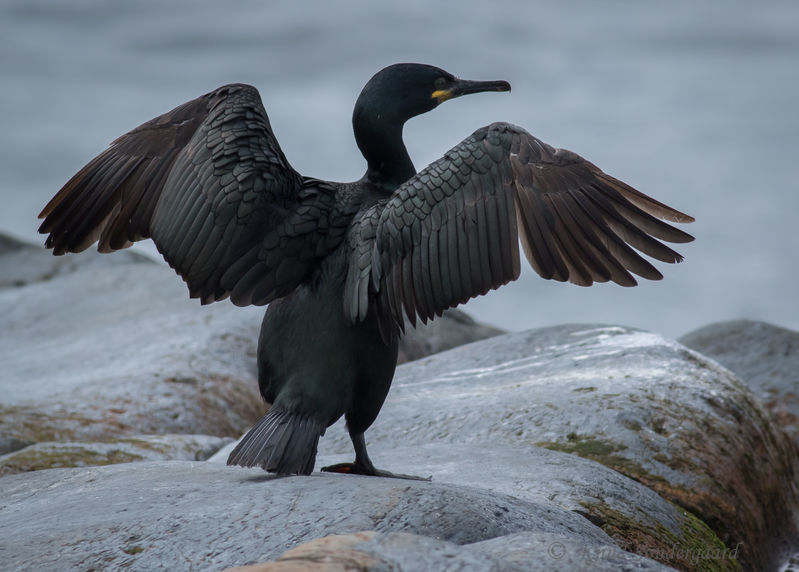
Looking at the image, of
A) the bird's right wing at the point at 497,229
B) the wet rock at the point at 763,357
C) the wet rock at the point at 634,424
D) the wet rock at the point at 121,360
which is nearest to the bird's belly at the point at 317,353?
the bird's right wing at the point at 497,229

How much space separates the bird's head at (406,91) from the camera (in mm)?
4891

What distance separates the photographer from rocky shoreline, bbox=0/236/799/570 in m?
3.64

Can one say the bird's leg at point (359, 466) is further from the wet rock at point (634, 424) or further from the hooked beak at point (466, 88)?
the hooked beak at point (466, 88)

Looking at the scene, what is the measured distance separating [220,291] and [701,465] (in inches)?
105

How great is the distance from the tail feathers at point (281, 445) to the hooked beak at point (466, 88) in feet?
5.28

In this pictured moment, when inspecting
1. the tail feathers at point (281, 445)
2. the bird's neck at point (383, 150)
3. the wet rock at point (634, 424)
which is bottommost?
the wet rock at point (634, 424)

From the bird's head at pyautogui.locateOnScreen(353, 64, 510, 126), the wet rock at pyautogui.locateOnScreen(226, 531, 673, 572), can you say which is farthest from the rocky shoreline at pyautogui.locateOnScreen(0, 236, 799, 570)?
the bird's head at pyautogui.locateOnScreen(353, 64, 510, 126)

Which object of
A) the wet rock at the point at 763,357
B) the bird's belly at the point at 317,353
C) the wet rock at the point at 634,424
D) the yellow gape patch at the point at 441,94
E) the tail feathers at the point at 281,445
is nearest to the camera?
the tail feathers at the point at 281,445

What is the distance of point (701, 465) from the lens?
5.64m

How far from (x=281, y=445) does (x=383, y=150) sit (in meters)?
1.42

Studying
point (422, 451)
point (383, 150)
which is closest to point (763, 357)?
point (422, 451)

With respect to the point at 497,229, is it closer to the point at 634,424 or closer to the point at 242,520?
the point at 242,520

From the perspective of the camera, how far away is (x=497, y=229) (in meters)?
4.38

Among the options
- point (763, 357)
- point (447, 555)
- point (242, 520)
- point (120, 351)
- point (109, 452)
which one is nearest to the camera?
point (447, 555)
